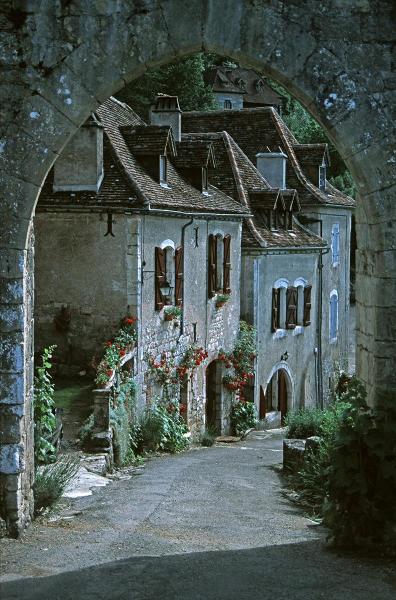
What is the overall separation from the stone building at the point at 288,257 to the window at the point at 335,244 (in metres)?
0.03

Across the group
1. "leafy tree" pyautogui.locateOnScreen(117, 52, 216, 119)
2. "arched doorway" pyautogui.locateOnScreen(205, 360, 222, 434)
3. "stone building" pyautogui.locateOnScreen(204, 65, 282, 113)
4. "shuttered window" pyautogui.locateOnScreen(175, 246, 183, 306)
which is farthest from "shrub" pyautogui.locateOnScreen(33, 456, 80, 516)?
"stone building" pyautogui.locateOnScreen(204, 65, 282, 113)

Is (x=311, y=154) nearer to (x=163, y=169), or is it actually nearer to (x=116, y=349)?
(x=163, y=169)

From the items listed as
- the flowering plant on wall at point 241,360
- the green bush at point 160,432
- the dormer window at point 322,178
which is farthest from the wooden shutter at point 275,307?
the green bush at point 160,432

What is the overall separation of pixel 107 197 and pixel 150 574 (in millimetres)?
10657

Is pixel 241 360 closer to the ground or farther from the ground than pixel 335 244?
closer to the ground

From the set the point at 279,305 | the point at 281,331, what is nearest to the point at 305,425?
the point at 279,305

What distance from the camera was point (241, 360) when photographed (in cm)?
2133

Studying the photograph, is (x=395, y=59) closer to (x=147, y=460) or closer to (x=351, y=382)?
(x=351, y=382)

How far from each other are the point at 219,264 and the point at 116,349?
6.42 metres

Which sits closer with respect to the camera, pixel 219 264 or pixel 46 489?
pixel 46 489

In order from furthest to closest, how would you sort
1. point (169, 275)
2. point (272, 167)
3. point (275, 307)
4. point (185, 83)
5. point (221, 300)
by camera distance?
point (185, 83) < point (272, 167) < point (275, 307) < point (221, 300) < point (169, 275)

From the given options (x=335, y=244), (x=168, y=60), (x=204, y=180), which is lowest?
(x=168, y=60)

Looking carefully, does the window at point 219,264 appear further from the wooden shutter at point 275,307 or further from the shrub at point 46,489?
the shrub at point 46,489

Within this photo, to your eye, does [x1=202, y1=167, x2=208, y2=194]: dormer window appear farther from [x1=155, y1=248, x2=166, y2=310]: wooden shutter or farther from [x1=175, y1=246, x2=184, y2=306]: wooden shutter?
[x1=155, y1=248, x2=166, y2=310]: wooden shutter
